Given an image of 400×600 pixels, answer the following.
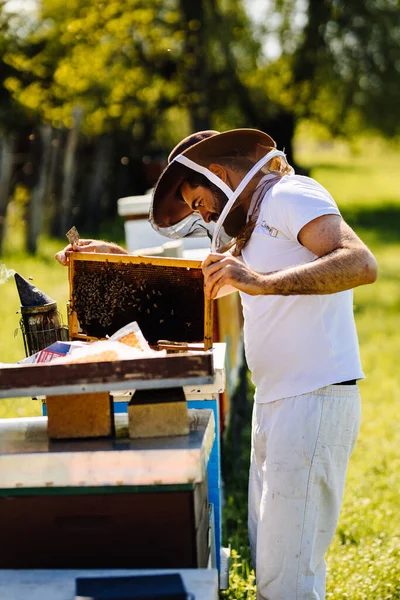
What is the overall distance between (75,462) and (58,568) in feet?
0.99

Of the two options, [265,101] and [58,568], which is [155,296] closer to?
[58,568]

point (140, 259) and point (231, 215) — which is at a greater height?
point (231, 215)

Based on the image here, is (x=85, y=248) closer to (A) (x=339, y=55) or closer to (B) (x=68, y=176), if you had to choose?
(B) (x=68, y=176)

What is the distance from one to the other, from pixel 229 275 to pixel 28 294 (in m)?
0.89

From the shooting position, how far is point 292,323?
2.47m

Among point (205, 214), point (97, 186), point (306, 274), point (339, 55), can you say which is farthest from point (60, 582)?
point (339, 55)

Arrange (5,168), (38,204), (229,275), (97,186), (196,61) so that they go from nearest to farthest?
1. (229,275)
2. (5,168)
3. (38,204)
4. (196,61)
5. (97,186)

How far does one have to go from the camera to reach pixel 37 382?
1829 millimetres

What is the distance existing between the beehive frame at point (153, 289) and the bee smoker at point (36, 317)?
0.21 feet

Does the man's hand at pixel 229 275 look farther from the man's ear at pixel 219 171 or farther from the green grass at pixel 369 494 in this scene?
the green grass at pixel 369 494

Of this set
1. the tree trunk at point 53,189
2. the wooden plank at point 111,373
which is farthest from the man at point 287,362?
the tree trunk at point 53,189

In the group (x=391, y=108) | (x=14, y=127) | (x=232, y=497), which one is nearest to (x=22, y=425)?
(x=232, y=497)

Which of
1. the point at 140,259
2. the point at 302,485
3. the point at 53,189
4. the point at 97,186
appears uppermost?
the point at 97,186

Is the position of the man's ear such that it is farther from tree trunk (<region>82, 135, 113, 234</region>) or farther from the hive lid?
tree trunk (<region>82, 135, 113, 234</region>)
